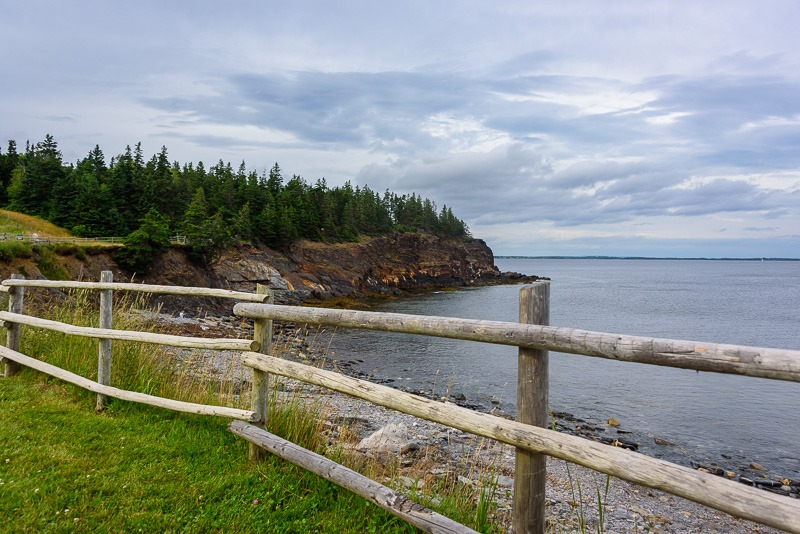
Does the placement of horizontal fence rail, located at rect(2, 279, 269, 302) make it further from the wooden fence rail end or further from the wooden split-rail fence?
the wooden fence rail end

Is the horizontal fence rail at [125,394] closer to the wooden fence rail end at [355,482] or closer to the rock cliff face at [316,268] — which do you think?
the wooden fence rail end at [355,482]

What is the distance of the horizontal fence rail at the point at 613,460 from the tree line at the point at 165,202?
154 feet

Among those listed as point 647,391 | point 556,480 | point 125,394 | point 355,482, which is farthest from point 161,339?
point 647,391

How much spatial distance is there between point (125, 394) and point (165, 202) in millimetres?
63899

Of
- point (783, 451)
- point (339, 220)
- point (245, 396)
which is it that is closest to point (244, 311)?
point (245, 396)

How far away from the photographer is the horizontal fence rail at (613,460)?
234 centimetres

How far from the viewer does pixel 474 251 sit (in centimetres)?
11869

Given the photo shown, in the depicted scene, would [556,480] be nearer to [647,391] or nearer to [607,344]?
[607,344]

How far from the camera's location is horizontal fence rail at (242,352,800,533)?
234cm

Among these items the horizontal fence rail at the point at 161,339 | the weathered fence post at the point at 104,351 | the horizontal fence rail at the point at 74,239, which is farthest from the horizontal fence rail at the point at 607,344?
the horizontal fence rail at the point at 74,239

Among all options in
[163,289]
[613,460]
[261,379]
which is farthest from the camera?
[163,289]

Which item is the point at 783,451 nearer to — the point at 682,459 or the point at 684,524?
the point at 682,459

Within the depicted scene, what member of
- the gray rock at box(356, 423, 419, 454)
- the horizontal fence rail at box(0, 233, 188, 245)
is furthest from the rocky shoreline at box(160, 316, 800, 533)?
the horizontal fence rail at box(0, 233, 188, 245)

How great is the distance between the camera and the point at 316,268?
6475 centimetres
